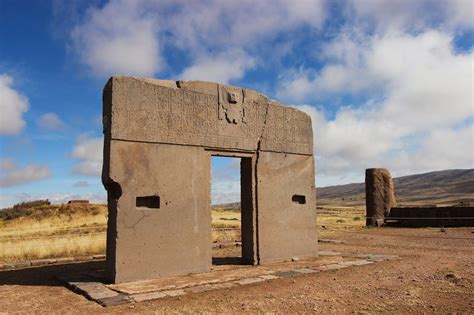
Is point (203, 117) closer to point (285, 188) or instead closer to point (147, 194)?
point (147, 194)

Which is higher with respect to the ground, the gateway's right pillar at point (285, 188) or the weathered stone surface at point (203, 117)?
the weathered stone surface at point (203, 117)

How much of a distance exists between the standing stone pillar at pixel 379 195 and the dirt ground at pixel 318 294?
10424mm

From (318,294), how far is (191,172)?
3.20m

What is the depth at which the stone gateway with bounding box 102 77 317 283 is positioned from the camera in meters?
7.00

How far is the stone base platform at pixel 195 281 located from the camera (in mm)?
5941

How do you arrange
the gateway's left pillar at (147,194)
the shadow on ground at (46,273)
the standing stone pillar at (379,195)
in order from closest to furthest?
the gateway's left pillar at (147,194) → the shadow on ground at (46,273) → the standing stone pillar at (379,195)

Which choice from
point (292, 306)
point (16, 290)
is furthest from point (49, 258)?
point (292, 306)

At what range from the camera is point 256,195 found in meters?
8.60

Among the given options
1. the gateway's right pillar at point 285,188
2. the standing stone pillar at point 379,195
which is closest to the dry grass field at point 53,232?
the gateway's right pillar at point 285,188

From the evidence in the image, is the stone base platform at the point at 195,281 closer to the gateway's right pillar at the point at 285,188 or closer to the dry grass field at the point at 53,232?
the gateway's right pillar at the point at 285,188

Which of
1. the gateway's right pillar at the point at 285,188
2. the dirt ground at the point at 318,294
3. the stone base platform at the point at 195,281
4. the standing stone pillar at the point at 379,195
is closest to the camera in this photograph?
the dirt ground at the point at 318,294

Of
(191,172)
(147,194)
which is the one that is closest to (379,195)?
(191,172)

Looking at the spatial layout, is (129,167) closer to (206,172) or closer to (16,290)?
(206,172)

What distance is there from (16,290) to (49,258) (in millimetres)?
3594
